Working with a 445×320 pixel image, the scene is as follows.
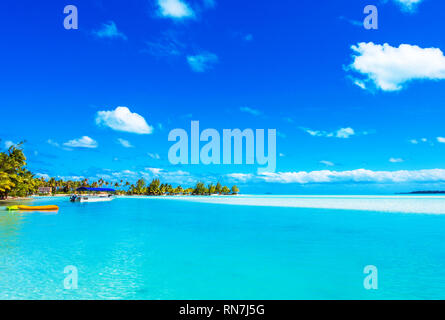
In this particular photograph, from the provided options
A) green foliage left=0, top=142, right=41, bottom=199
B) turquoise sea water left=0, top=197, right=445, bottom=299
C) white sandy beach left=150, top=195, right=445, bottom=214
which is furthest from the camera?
green foliage left=0, top=142, right=41, bottom=199

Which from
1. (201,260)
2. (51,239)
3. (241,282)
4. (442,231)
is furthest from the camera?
(442,231)

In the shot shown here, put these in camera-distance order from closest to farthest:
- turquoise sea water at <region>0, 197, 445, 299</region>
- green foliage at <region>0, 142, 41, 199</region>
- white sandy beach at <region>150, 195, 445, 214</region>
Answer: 1. turquoise sea water at <region>0, 197, 445, 299</region>
2. white sandy beach at <region>150, 195, 445, 214</region>
3. green foliage at <region>0, 142, 41, 199</region>

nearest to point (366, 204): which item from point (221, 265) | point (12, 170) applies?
point (221, 265)

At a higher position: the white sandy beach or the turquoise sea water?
the turquoise sea water

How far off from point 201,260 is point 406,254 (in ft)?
39.4

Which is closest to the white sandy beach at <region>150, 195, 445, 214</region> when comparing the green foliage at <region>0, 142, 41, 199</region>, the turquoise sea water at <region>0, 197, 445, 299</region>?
the turquoise sea water at <region>0, 197, 445, 299</region>

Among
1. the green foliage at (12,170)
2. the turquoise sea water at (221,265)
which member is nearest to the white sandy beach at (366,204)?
the turquoise sea water at (221,265)

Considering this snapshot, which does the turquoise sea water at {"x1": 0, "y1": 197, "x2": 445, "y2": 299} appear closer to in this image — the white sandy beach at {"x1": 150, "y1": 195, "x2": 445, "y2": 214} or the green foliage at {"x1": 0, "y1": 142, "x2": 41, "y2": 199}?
the white sandy beach at {"x1": 150, "y1": 195, "x2": 445, "y2": 214}

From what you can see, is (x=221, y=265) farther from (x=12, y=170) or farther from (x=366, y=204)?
(x=12, y=170)
